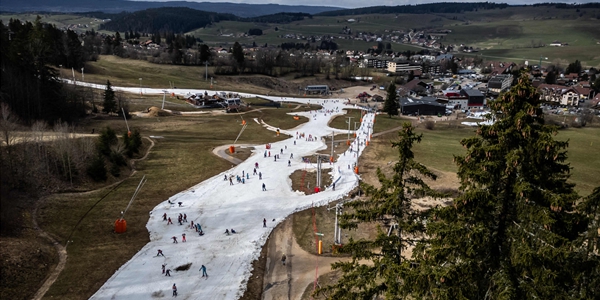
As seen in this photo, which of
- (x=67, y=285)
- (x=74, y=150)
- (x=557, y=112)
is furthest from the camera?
(x=557, y=112)

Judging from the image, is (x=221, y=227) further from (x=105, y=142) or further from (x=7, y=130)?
(x=105, y=142)

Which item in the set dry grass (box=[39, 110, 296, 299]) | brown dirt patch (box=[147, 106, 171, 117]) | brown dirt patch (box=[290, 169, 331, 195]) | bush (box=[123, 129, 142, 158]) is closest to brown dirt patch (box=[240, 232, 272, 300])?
dry grass (box=[39, 110, 296, 299])

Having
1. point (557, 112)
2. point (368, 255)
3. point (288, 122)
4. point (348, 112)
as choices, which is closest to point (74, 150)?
point (368, 255)

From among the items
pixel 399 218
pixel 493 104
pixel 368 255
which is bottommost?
pixel 368 255

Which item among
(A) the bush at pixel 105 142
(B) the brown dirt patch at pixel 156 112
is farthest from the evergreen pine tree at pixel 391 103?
(A) the bush at pixel 105 142

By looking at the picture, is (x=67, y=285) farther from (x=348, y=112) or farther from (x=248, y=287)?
(x=348, y=112)

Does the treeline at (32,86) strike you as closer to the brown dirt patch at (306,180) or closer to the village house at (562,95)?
the brown dirt patch at (306,180)
